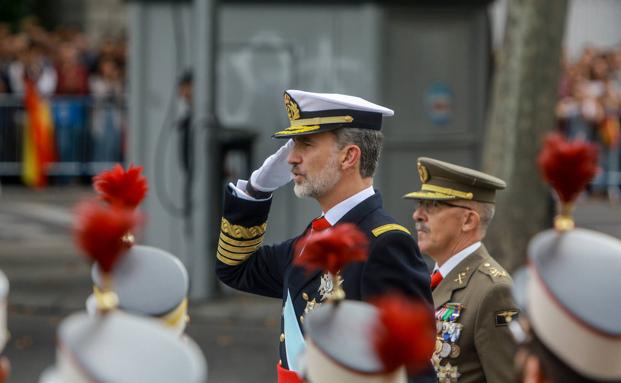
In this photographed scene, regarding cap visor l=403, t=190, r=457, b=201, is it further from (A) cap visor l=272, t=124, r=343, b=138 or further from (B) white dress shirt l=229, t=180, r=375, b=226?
(A) cap visor l=272, t=124, r=343, b=138

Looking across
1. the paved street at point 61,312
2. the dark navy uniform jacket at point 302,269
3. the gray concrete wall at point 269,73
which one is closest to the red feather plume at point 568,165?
the dark navy uniform jacket at point 302,269

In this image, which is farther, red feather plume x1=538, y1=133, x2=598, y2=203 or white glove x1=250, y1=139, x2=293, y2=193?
white glove x1=250, y1=139, x2=293, y2=193

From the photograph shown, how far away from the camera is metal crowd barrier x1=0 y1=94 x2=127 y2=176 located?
1750 cm

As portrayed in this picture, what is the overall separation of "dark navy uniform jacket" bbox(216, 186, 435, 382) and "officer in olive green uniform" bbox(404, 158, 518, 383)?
1.47 feet

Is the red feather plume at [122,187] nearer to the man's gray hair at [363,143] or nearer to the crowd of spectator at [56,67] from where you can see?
the man's gray hair at [363,143]

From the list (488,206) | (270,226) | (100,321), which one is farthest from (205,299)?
(100,321)

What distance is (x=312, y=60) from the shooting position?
1112 centimetres

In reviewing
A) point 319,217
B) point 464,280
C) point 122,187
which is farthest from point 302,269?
point 122,187

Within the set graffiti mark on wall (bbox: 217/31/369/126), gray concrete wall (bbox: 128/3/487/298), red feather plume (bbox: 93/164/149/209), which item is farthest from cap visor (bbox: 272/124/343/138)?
graffiti mark on wall (bbox: 217/31/369/126)

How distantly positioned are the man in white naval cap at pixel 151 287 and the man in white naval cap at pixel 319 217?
0.83 metres

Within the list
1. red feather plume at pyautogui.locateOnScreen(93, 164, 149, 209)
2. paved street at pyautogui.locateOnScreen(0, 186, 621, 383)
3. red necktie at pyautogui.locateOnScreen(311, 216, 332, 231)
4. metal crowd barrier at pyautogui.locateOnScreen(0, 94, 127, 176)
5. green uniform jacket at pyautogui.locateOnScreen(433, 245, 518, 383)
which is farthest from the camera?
metal crowd barrier at pyautogui.locateOnScreen(0, 94, 127, 176)

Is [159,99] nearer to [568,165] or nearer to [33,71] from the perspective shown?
[33,71]

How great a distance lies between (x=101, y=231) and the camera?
7.74ft

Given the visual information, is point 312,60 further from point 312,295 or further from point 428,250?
point 312,295
